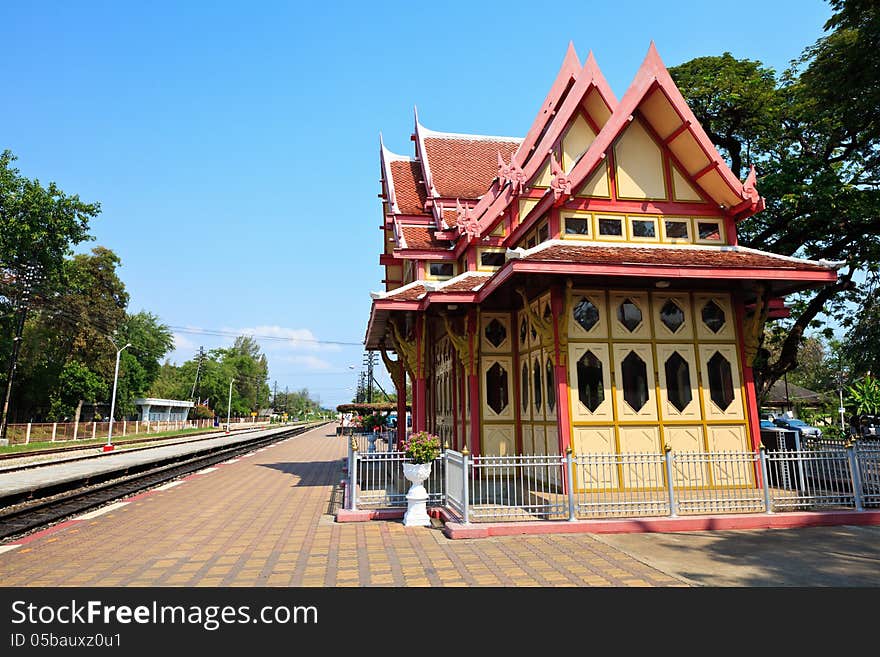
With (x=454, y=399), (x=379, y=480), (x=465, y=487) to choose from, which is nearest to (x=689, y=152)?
(x=454, y=399)

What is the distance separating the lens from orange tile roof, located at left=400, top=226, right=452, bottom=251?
16391 millimetres

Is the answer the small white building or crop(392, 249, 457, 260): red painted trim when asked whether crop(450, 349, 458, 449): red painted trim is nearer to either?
crop(392, 249, 457, 260): red painted trim

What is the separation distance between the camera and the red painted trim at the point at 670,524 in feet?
26.6

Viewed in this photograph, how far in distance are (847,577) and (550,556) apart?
320 centimetres

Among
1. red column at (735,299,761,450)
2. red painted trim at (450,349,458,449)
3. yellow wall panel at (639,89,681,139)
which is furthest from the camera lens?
red painted trim at (450,349,458,449)

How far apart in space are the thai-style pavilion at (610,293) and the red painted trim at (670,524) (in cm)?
218

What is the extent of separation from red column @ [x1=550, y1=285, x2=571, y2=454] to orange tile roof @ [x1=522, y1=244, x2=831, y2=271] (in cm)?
82

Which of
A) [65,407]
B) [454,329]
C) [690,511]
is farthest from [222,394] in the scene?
[690,511]

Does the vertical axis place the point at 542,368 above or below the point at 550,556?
above

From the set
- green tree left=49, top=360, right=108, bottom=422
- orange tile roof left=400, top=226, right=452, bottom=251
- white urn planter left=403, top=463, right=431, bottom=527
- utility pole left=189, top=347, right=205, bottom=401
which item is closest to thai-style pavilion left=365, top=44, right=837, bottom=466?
orange tile roof left=400, top=226, right=452, bottom=251

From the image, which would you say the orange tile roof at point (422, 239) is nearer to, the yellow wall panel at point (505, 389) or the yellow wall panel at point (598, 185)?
the yellow wall panel at point (505, 389)

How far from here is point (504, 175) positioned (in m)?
13.8

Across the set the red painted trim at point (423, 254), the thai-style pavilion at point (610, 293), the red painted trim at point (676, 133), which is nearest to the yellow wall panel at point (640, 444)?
the thai-style pavilion at point (610, 293)
